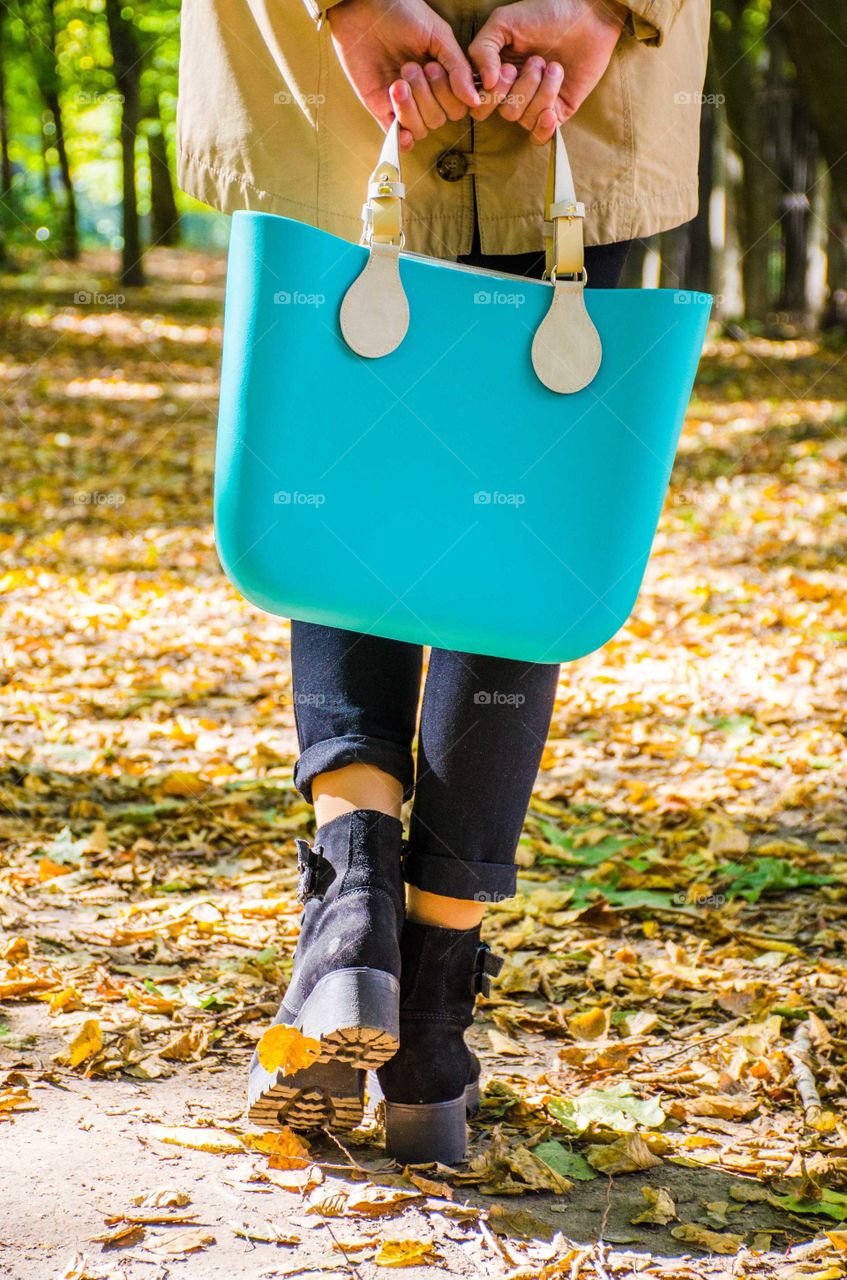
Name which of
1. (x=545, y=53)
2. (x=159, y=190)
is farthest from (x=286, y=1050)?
(x=159, y=190)

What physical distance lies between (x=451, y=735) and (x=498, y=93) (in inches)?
31.9

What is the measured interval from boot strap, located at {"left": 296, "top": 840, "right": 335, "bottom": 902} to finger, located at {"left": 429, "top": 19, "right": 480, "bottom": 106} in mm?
962

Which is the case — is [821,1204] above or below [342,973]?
below

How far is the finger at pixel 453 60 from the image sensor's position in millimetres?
1516

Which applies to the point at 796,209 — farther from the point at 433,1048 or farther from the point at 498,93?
the point at 433,1048

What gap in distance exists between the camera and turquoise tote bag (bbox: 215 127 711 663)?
4.92 feet

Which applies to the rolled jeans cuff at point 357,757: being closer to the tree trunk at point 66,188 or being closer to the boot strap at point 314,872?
the boot strap at point 314,872

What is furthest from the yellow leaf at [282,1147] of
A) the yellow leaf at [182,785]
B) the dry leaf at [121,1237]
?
the yellow leaf at [182,785]

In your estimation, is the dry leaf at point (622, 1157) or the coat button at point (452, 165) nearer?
the coat button at point (452, 165)

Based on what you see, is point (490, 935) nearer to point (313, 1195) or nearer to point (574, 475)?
point (313, 1195)

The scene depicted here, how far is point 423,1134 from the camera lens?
5.69 ft

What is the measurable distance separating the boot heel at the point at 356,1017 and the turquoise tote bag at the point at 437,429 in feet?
1.45

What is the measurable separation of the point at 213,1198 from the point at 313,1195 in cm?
12

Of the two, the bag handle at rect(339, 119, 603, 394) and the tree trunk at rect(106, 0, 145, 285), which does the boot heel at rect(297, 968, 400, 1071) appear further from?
the tree trunk at rect(106, 0, 145, 285)
